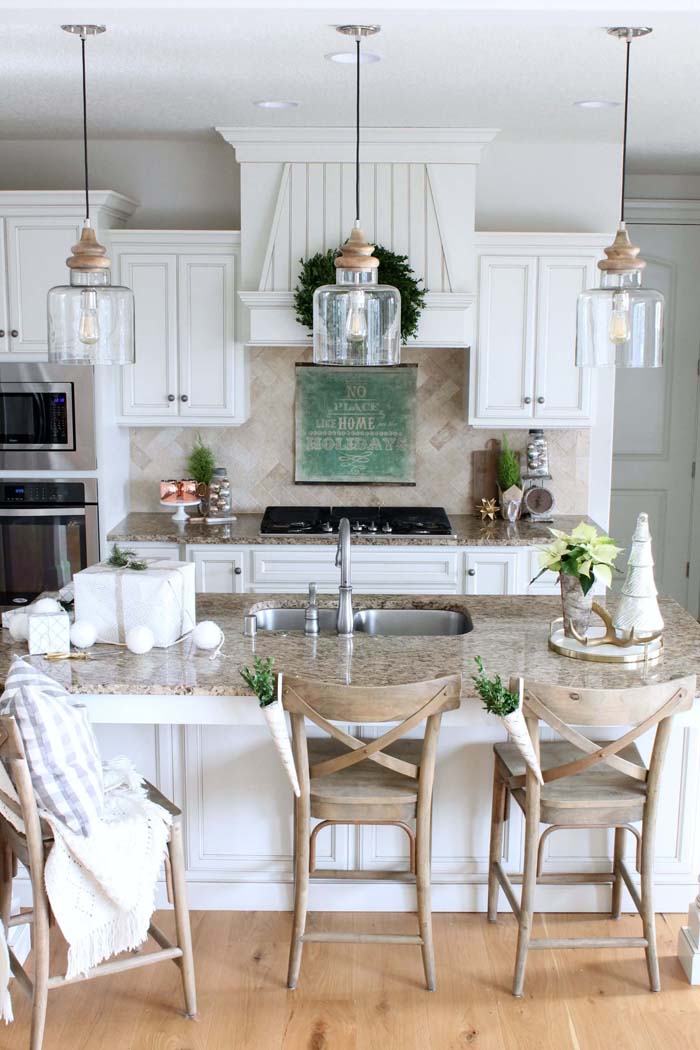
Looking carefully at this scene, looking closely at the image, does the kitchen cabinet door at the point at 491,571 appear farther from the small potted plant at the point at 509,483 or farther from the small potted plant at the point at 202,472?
the small potted plant at the point at 202,472

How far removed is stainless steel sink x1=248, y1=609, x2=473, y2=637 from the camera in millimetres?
3949

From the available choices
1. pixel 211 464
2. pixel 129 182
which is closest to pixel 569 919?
pixel 211 464

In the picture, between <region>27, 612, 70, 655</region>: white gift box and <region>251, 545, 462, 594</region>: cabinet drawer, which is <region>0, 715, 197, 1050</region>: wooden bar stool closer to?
<region>27, 612, 70, 655</region>: white gift box

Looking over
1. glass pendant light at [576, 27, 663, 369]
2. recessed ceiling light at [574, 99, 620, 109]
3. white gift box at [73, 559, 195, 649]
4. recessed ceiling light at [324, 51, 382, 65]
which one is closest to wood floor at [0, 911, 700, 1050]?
white gift box at [73, 559, 195, 649]

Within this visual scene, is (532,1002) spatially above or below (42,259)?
below

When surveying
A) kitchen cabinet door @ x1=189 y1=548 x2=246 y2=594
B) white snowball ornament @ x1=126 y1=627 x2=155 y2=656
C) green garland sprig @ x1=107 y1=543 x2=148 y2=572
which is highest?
green garland sprig @ x1=107 y1=543 x2=148 y2=572

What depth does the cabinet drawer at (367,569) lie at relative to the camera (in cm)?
528

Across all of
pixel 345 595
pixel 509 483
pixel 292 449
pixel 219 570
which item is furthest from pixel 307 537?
pixel 345 595

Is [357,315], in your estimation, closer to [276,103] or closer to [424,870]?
[424,870]

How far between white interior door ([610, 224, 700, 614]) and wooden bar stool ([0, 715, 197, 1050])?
4353mm

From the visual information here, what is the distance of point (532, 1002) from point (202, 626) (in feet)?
4.64

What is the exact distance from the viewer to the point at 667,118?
4.73m

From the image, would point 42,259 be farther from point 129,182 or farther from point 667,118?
point 667,118

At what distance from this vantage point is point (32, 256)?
5.15m
